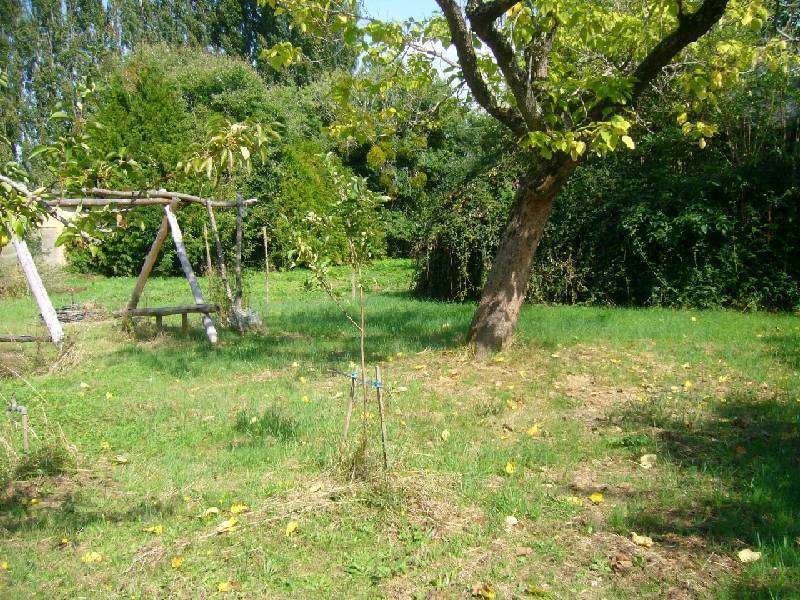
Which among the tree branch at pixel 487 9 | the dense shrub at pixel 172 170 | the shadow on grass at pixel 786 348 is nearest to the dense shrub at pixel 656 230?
the shadow on grass at pixel 786 348

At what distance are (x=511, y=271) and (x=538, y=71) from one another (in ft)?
7.18

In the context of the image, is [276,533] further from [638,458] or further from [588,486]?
[638,458]

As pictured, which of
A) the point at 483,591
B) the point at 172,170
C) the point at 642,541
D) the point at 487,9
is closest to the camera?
the point at 483,591

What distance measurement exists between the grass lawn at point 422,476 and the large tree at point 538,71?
1.40 meters

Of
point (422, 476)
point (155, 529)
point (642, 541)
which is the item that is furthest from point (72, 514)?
point (642, 541)

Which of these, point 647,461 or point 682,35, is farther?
point 682,35

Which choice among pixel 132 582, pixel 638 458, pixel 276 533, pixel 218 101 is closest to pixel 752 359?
pixel 638 458

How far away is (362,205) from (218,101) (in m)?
19.0

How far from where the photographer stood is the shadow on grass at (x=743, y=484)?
299 centimetres

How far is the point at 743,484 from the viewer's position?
3.85 meters

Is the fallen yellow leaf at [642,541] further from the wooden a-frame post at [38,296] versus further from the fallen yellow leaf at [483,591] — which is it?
the wooden a-frame post at [38,296]

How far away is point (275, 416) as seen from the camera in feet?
17.1

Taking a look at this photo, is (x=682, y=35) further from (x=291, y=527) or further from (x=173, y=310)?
(x=173, y=310)

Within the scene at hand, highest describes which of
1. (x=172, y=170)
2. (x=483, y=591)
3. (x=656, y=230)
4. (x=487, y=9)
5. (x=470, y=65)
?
(x=172, y=170)
